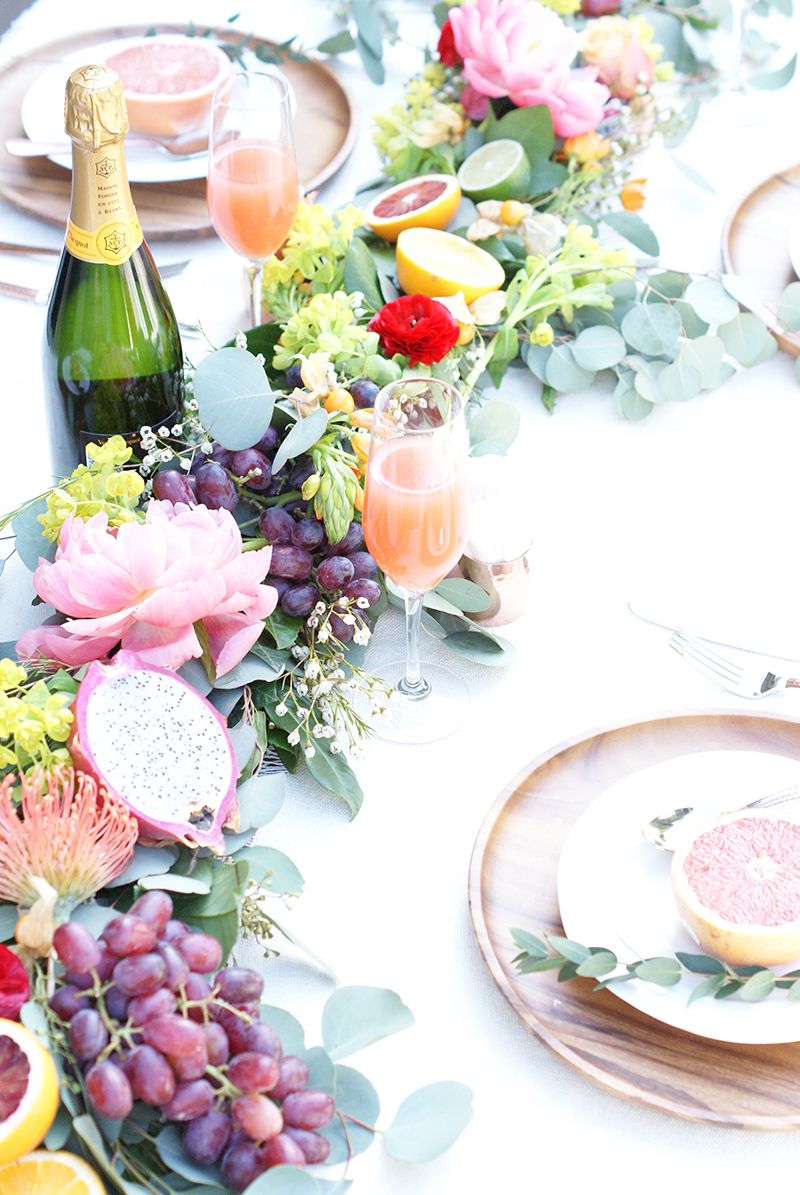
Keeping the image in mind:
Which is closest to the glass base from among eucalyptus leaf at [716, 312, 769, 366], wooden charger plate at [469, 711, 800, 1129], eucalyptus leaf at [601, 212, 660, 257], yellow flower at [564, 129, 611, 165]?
wooden charger plate at [469, 711, 800, 1129]

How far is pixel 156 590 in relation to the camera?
86 cm

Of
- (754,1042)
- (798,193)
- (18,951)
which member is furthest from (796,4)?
(18,951)

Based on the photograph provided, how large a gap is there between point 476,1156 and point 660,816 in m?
0.27

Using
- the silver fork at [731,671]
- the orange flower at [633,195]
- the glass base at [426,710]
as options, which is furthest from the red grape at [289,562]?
the orange flower at [633,195]

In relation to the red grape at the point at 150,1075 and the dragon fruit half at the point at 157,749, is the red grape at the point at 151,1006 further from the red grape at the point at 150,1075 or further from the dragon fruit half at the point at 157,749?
the dragon fruit half at the point at 157,749

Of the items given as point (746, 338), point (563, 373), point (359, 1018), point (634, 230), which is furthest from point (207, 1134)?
point (634, 230)

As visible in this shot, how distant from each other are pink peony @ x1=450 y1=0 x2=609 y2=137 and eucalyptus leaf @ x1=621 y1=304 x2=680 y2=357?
0.32m

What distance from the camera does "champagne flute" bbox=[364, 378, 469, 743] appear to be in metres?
0.88

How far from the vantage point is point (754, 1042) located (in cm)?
73

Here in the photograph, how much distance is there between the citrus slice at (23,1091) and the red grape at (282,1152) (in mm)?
113

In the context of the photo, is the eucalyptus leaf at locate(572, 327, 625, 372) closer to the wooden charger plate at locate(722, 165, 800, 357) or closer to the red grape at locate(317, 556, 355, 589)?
the wooden charger plate at locate(722, 165, 800, 357)

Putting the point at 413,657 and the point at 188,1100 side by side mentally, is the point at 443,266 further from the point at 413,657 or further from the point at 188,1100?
the point at 188,1100

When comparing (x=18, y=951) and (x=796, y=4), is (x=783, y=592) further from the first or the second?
(x=796, y=4)

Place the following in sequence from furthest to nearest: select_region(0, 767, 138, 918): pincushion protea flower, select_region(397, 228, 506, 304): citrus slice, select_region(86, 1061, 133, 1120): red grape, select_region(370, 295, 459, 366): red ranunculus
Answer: select_region(397, 228, 506, 304): citrus slice, select_region(370, 295, 459, 366): red ranunculus, select_region(0, 767, 138, 918): pincushion protea flower, select_region(86, 1061, 133, 1120): red grape
